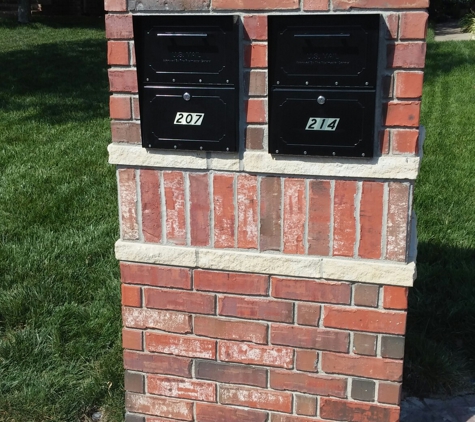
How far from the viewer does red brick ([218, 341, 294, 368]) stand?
271 centimetres

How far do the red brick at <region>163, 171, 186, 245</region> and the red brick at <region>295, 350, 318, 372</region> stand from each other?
637 millimetres

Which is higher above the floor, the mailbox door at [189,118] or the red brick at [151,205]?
the mailbox door at [189,118]

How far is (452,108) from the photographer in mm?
9273

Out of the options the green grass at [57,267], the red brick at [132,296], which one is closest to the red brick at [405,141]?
the red brick at [132,296]

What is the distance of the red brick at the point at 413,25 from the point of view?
2227 mm

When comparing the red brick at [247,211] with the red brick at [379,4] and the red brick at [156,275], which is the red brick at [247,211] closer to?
the red brick at [156,275]

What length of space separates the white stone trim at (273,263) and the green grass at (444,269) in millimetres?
1090

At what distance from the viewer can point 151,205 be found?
2.64 meters

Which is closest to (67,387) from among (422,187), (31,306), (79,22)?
(31,306)

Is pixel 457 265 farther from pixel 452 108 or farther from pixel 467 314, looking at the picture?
pixel 452 108

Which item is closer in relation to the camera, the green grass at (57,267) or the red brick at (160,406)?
the red brick at (160,406)

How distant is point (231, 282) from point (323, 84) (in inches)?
33.2

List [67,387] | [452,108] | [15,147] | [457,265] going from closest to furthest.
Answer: [67,387], [457,265], [15,147], [452,108]

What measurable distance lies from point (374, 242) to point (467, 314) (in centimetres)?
164
